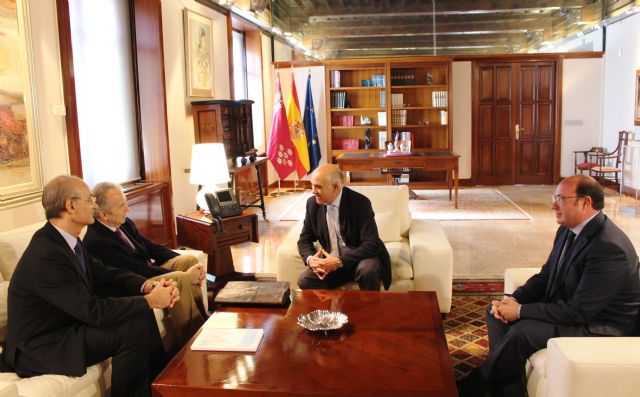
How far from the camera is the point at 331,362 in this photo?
7.06 ft

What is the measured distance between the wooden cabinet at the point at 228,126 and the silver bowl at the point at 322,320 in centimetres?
413

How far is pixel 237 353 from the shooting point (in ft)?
7.42

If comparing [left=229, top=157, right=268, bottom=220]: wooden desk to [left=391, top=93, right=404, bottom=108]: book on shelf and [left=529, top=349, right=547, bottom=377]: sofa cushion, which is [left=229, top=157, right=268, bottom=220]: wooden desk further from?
[left=529, top=349, right=547, bottom=377]: sofa cushion

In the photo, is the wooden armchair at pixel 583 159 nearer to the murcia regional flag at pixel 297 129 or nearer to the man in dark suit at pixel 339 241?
the murcia regional flag at pixel 297 129

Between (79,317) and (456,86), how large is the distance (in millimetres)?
8525

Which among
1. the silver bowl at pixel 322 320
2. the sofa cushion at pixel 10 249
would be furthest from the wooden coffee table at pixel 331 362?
the sofa cushion at pixel 10 249

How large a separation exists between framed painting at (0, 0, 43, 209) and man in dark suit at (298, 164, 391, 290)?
1.77 meters

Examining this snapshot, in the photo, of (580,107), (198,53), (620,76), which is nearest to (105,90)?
(198,53)

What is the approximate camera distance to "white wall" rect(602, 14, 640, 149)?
328 inches

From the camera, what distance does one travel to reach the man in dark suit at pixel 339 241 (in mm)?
3375

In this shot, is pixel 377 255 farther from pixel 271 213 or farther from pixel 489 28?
pixel 489 28

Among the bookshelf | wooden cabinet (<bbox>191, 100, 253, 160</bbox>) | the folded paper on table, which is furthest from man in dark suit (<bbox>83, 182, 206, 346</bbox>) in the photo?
the bookshelf

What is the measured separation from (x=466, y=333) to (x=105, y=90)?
359 centimetres

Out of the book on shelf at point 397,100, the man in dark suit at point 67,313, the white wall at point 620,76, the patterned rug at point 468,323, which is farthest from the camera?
the book on shelf at point 397,100
